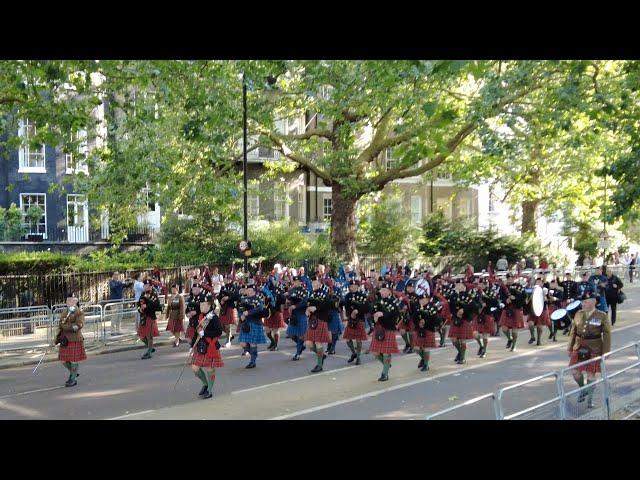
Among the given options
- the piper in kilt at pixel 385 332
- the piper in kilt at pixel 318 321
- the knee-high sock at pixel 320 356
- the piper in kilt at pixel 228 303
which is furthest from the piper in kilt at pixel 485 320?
the piper in kilt at pixel 228 303

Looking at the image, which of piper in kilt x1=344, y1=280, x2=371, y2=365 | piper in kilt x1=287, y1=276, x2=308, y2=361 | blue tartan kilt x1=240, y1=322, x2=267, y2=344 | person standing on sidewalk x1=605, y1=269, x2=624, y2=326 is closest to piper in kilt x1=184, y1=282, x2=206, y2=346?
blue tartan kilt x1=240, y1=322, x2=267, y2=344

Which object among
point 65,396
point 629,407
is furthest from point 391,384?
point 65,396

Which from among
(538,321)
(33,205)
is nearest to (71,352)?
(538,321)

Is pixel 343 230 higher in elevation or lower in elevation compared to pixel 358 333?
higher

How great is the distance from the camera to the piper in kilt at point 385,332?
12195 mm

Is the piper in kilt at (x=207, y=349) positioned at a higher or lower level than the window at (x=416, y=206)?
lower

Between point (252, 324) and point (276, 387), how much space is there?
2.21 metres

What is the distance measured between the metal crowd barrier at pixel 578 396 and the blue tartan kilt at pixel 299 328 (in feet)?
24.8

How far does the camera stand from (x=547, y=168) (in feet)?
99.9

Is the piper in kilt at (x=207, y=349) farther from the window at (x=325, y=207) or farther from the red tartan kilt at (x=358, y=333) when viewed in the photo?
the window at (x=325, y=207)

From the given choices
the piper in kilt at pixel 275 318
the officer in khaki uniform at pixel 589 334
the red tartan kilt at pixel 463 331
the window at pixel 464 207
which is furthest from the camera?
the window at pixel 464 207

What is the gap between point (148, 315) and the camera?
15.0 metres

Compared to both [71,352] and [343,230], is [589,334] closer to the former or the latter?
[71,352]

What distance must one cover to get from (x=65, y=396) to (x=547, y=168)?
24.8m
